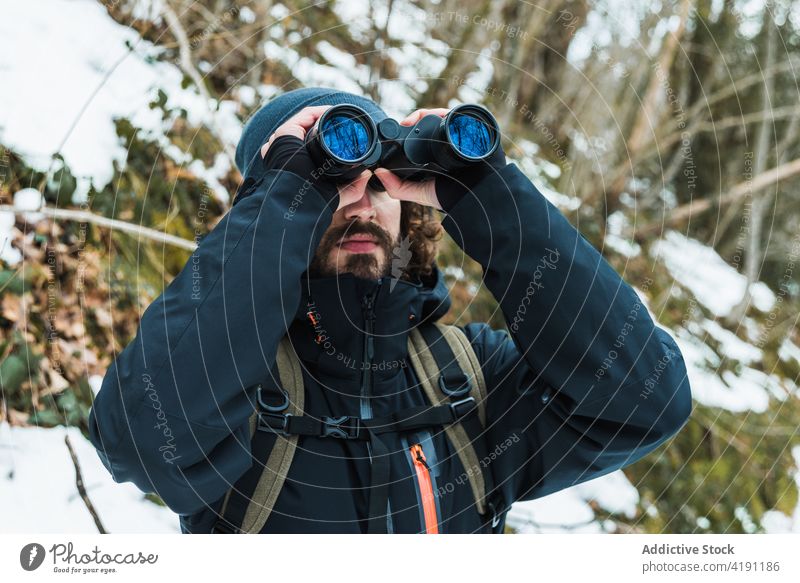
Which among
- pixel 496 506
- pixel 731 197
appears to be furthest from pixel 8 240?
pixel 731 197

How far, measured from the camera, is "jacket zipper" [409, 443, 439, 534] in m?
1.09

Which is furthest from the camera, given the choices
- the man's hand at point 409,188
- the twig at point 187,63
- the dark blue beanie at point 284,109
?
the twig at point 187,63

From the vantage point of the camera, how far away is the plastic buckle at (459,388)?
1143 mm

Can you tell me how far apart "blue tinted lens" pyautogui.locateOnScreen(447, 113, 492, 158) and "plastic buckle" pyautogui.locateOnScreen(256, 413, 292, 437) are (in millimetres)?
463

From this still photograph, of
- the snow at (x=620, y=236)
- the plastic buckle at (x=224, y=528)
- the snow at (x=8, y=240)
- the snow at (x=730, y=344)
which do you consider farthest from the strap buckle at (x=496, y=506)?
the snow at (x=620, y=236)

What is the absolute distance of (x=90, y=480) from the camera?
153 centimetres

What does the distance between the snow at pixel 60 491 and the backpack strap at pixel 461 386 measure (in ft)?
2.20

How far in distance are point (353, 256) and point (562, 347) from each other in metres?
0.36

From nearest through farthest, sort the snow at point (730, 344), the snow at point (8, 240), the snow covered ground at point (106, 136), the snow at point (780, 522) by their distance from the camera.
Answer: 1. the snow covered ground at point (106, 136)
2. the snow at point (8, 240)
3. the snow at point (780, 522)
4. the snow at point (730, 344)

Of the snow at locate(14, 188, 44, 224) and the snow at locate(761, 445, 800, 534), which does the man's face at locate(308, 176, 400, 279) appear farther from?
the snow at locate(761, 445, 800, 534)

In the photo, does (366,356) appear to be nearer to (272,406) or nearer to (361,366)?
(361,366)

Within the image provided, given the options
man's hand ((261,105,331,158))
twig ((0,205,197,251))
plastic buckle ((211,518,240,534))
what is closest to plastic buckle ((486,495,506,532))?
plastic buckle ((211,518,240,534))

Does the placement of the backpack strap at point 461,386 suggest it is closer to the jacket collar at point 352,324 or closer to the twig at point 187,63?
the jacket collar at point 352,324

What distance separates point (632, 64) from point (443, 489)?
255 centimetres
